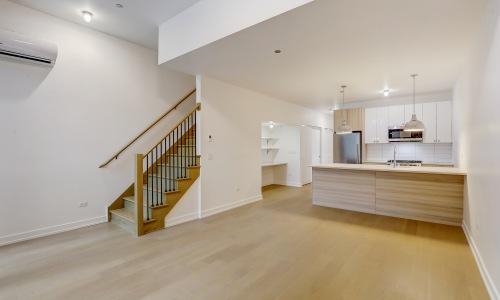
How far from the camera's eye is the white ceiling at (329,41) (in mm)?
2479

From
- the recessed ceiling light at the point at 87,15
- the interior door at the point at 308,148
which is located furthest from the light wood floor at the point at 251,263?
the interior door at the point at 308,148

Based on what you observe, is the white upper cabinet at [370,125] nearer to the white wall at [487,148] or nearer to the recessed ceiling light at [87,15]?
the white wall at [487,148]

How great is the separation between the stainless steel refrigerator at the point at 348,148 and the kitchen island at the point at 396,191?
230cm

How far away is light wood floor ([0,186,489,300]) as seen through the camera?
220 centimetres

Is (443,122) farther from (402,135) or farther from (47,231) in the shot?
(47,231)

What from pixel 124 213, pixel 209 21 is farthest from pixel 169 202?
pixel 209 21

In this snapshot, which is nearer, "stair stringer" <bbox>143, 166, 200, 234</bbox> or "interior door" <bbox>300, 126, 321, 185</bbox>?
"stair stringer" <bbox>143, 166, 200, 234</bbox>

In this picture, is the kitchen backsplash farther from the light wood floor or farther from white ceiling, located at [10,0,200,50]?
white ceiling, located at [10,0,200,50]

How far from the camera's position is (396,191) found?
14.7 ft

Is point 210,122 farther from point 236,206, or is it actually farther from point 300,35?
point 300,35

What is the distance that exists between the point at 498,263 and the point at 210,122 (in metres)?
4.29

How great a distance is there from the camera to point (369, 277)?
95.2 inches

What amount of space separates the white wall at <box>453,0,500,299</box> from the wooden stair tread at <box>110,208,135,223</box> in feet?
14.7

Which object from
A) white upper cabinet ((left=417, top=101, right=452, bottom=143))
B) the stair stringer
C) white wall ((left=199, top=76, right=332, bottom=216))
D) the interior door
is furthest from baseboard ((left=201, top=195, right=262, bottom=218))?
white upper cabinet ((left=417, top=101, right=452, bottom=143))
